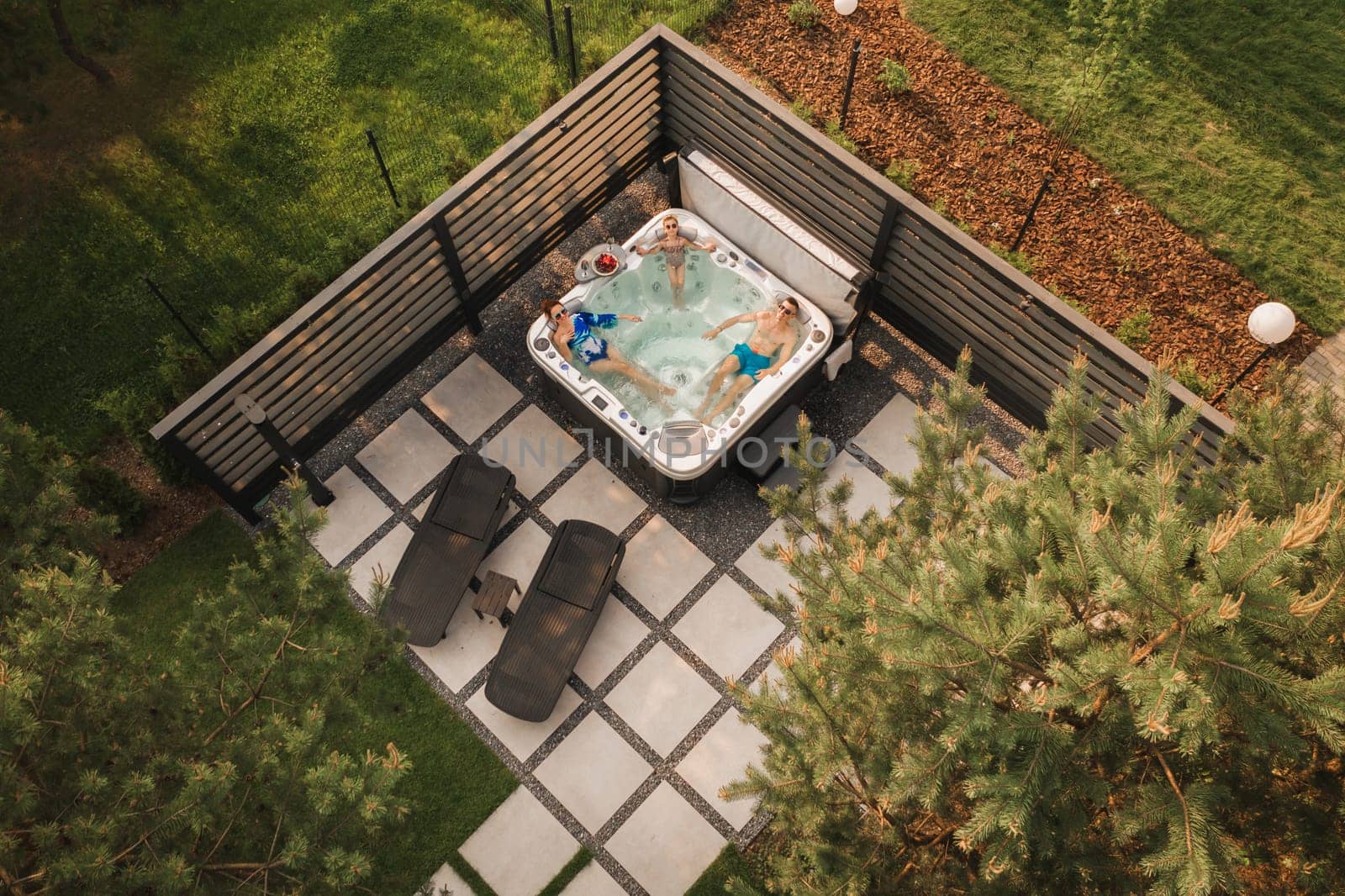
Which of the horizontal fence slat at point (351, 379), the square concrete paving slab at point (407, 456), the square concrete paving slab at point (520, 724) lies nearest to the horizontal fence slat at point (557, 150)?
the horizontal fence slat at point (351, 379)

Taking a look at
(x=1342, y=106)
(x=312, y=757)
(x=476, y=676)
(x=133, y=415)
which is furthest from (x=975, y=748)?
(x=1342, y=106)

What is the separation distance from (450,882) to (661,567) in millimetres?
2692

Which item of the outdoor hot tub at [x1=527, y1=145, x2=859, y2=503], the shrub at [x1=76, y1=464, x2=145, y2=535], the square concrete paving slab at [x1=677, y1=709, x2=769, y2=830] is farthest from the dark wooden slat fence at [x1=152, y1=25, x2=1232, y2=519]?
the square concrete paving slab at [x1=677, y1=709, x2=769, y2=830]

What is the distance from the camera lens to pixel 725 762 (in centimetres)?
708

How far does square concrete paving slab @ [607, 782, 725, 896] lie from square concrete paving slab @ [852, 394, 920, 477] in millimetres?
3105

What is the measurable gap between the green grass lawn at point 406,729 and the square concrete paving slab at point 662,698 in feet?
3.25

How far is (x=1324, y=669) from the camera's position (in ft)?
10.8

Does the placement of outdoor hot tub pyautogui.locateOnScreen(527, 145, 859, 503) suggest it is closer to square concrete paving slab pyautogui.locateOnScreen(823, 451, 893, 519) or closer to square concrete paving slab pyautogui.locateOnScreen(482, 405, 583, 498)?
square concrete paving slab pyautogui.locateOnScreen(482, 405, 583, 498)

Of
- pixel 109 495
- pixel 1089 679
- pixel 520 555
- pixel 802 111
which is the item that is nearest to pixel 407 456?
pixel 520 555

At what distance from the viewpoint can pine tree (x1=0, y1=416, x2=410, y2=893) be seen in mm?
3656

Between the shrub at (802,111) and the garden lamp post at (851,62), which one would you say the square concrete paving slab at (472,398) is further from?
the garden lamp post at (851,62)

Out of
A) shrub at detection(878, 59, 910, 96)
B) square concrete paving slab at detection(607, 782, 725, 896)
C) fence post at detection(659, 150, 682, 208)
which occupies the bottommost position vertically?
square concrete paving slab at detection(607, 782, 725, 896)

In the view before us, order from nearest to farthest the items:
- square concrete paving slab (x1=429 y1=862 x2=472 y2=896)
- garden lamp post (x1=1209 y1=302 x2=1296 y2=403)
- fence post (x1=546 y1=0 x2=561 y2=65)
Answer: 1. garden lamp post (x1=1209 y1=302 x2=1296 y2=403)
2. square concrete paving slab (x1=429 y1=862 x2=472 y2=896)
3. fence post (x1=546 y1=0 x2=561 y2=65)

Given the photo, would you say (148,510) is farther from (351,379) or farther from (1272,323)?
(1272,323)
